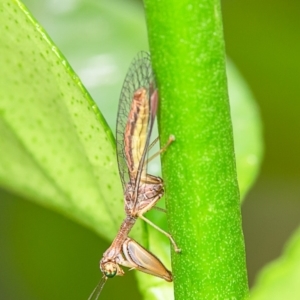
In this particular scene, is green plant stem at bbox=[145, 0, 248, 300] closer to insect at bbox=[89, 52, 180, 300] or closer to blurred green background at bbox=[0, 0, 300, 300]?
insect at bbox=[89, 52, 180, 300]

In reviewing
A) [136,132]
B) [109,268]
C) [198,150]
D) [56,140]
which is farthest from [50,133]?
[109,268]

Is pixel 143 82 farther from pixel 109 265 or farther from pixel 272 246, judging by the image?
pixel 272 246

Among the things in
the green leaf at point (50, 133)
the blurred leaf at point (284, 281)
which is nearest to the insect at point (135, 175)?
the green leaf at point (50, 133)

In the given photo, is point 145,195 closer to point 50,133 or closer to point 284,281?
point 50,133

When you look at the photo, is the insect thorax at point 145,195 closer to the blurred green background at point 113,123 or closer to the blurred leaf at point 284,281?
the blurred green background at point 113,123

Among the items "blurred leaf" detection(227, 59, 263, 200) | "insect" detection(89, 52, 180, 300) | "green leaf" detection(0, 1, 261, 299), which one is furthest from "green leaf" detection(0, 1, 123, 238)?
"blurred leaf" detection(227, 59, 263, 200)
